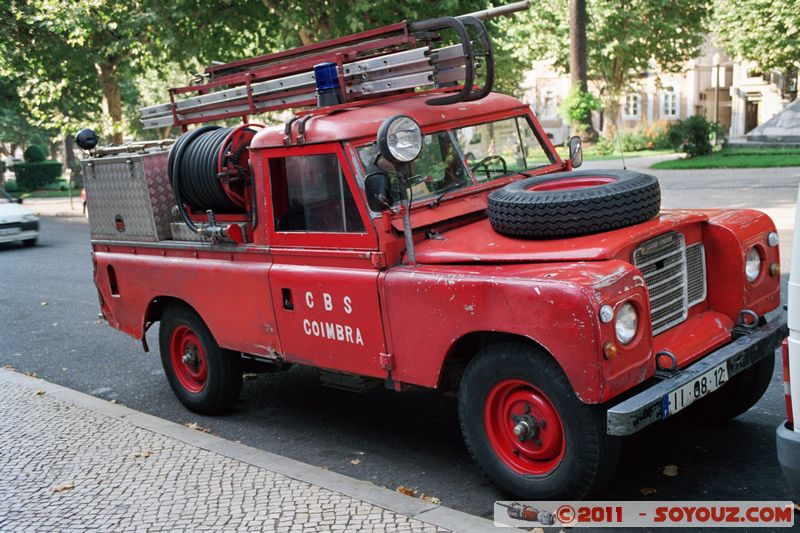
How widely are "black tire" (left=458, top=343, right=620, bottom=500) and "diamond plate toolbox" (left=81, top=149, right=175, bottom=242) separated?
10.4ft

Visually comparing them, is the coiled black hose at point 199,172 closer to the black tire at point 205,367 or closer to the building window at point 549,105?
the black tire at point 205,367

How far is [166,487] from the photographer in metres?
5.09

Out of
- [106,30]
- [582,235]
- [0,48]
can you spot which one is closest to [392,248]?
[582,235]

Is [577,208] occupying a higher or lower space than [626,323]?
higher

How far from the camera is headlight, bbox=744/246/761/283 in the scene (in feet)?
17.1

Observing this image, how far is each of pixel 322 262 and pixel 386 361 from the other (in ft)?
2.66

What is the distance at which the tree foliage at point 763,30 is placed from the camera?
34344 mm

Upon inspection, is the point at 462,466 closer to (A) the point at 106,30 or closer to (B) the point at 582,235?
(B) the point at 582,235

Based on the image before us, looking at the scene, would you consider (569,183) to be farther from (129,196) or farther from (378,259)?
(129,196)

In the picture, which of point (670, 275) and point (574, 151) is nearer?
point (670, 275)

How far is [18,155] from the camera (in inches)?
3201

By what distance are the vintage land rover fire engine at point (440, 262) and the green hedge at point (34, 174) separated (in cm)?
4033

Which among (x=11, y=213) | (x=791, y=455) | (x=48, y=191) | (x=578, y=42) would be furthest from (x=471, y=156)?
(x=48, y=191)

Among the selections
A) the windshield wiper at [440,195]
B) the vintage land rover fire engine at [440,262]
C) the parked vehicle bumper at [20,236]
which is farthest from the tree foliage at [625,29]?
the windshield wiper at [440,195]
